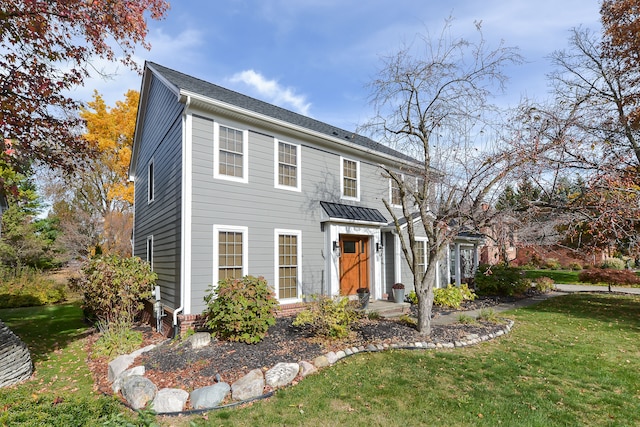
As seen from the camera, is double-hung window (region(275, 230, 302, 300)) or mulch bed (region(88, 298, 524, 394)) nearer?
mulch bed (region(88, 298, 524, 394))

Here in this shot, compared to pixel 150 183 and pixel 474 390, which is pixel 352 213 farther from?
pixel 150 183

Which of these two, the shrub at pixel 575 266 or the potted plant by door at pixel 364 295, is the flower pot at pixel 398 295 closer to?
the potted plant by door at pixel 364 295

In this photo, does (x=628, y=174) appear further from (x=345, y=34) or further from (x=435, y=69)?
(x=345, y=34)

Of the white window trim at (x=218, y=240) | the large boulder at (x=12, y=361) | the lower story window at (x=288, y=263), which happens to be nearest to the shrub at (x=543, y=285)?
the lower story window at (x=288, y=263)

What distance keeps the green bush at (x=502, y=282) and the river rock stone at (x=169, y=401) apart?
13006 mm

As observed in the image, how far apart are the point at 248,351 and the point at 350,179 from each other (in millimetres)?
6767

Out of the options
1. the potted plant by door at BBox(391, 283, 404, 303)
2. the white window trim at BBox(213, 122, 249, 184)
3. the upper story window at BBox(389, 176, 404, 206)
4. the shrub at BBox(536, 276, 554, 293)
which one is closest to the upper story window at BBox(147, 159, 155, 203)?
the white window trim at BBox(213, 122, 249, 184)

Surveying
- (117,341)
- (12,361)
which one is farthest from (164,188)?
(12,361)

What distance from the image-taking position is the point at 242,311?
666cm

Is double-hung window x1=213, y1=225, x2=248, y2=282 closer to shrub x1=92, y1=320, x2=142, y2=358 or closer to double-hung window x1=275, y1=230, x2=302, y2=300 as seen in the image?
double-hung window x1=275, y1=230, x2=302, y2=300

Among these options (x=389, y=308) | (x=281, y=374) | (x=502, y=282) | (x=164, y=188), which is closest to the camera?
(x=281, y=374)

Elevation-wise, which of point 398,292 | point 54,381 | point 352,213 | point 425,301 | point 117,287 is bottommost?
point 54,381

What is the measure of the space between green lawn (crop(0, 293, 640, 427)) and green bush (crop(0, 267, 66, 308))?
9.60m

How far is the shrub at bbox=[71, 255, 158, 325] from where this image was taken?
8.08m
